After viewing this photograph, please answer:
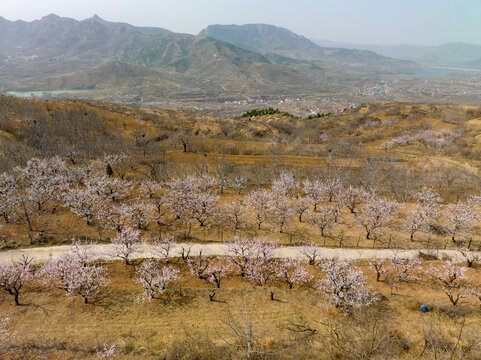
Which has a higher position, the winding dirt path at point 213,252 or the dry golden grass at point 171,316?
the winding dirt path at point 213,252

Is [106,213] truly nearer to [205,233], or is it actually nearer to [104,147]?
[205,233]

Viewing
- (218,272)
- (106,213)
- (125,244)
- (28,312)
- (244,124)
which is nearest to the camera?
(28,312)

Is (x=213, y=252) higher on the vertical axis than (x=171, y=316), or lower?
higher

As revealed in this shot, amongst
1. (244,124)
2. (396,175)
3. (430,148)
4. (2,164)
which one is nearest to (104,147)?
(2,164)

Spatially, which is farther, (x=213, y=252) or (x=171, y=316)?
(x=213, y=252)

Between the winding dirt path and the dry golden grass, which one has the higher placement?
the winding dirt path

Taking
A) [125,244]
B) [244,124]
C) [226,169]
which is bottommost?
[125,244]

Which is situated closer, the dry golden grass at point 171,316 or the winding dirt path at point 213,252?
the dry golden grass at point 171,316

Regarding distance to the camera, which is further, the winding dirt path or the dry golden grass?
the winding dirt path
